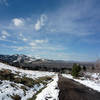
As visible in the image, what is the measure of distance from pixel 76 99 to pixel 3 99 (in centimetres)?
1033

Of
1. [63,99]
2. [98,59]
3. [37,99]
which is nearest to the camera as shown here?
[37,99]

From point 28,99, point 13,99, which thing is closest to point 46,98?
point 28,99

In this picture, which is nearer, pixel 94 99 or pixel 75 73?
pixel 94 99

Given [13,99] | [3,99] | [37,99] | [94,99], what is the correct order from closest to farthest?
[3,99] < [13,99] < [37,99] < [94,99]

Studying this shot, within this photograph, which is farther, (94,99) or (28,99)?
(94,99)

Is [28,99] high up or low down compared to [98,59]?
down

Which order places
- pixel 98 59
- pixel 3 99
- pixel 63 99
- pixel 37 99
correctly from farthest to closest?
pixel 98 59 → pixel 63 99 → pixel 37 99 → pixel 3 99

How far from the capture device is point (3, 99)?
12070mm

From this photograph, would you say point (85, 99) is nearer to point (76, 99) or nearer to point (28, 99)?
point (76, 99)

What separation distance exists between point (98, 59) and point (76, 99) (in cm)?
6365

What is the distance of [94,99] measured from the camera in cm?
1631

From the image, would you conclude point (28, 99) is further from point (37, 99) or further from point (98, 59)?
point (98, 59)

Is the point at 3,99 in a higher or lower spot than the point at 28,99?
higher

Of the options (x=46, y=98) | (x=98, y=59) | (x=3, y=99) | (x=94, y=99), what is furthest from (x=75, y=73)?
(x=3, y=99)
